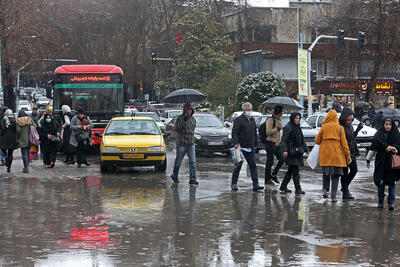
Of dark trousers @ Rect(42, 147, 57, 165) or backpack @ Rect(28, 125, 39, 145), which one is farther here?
dark trousers @ Rect(42, 147, 57, 165)

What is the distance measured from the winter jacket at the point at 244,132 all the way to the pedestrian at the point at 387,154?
3.10 m

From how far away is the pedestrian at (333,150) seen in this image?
13.3m

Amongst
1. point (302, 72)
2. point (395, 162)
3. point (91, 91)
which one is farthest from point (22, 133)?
point (302, 72)

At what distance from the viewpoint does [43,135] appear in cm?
2131

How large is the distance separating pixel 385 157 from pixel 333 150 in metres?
1.06

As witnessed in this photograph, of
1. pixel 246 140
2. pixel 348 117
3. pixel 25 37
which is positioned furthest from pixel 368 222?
pixel 25 37

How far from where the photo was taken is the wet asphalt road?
8523mm

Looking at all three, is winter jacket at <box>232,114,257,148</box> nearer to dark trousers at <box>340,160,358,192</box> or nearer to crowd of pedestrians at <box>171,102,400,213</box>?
crowd of pedestrians at <box>171,102,400,213</box>

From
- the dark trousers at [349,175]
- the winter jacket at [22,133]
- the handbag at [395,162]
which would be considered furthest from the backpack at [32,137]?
the handbag at [395,162]

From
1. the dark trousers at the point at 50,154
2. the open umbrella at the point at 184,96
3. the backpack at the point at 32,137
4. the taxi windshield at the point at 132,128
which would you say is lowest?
the dark trousers at the point at 50,154

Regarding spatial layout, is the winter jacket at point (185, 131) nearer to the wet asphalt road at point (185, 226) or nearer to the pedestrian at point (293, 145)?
the wet asphalt road at point (185, 226)

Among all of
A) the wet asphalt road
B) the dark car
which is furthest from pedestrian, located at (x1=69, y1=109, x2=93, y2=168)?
the dark car

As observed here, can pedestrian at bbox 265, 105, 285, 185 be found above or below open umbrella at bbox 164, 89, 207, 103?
below

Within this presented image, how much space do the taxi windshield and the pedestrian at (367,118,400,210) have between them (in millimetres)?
8331
